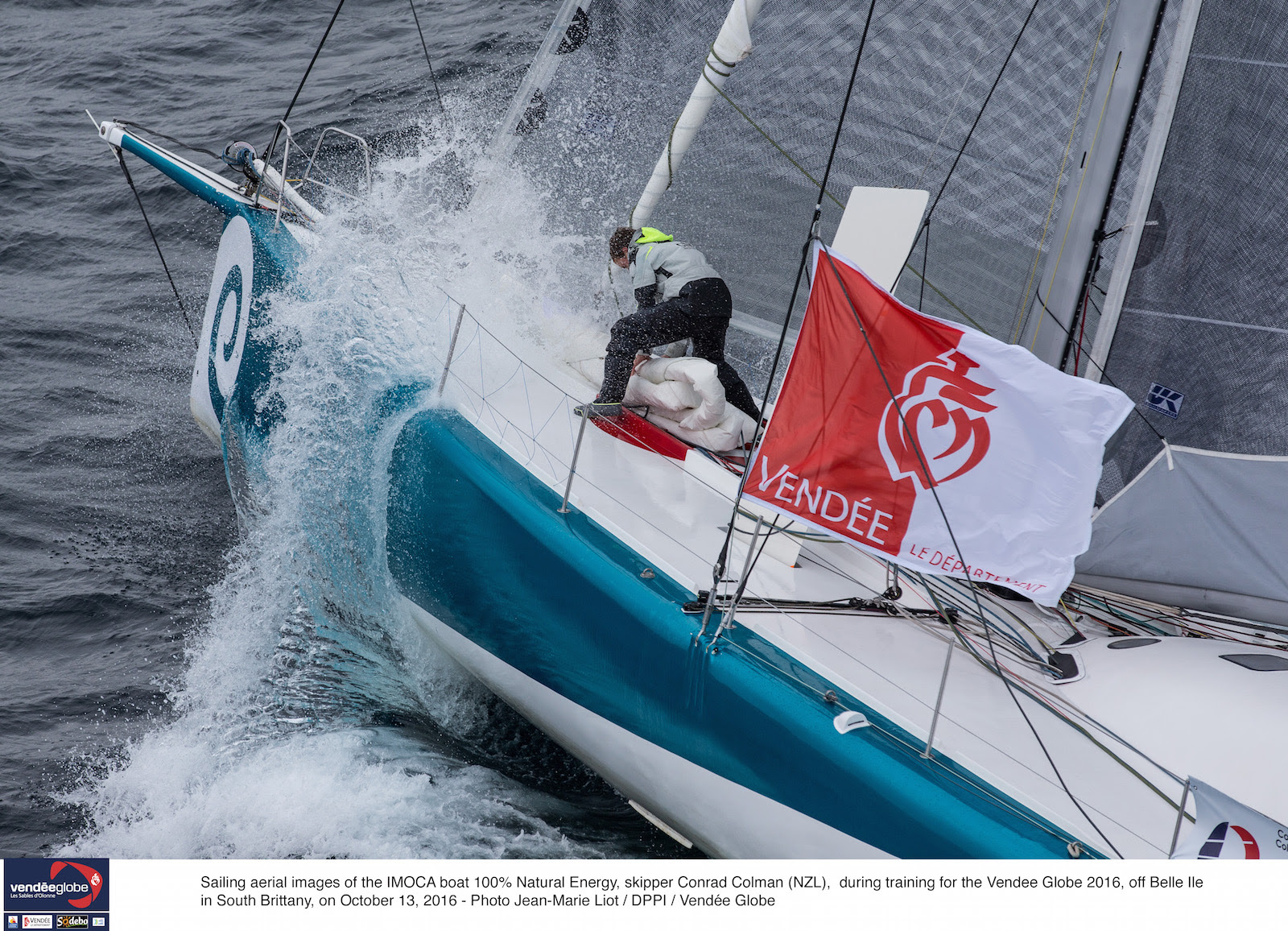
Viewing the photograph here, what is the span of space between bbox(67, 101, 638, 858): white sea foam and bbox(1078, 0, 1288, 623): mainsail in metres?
2.18

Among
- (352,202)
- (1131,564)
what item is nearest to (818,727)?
(1131,564)

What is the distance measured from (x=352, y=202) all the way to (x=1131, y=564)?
397cm

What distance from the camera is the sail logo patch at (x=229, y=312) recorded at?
16.4ft

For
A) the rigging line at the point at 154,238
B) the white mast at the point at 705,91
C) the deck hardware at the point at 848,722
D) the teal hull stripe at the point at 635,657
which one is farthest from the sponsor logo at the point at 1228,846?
the rigging line at the point at 154,238

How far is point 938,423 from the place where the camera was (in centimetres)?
302

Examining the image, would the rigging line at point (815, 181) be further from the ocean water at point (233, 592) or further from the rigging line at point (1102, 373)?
the ocean water at point (233, 592)

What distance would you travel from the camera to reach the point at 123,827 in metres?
3.75

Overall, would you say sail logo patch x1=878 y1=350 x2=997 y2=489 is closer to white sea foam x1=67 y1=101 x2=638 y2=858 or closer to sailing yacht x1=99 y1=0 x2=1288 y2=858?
sailing yacht x1=99 y1=0 x2=1288 y2=858

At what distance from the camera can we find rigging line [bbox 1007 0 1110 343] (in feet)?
14.3

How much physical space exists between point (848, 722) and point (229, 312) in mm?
3472

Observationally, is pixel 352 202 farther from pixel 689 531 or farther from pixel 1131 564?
pixel 1131 564
